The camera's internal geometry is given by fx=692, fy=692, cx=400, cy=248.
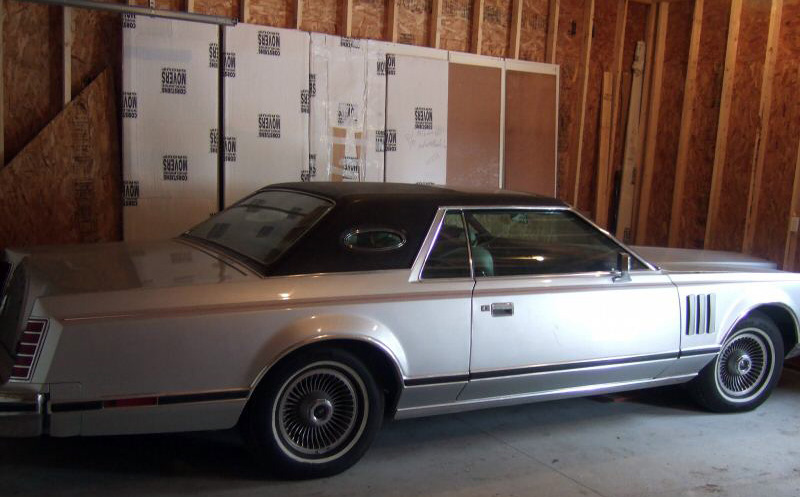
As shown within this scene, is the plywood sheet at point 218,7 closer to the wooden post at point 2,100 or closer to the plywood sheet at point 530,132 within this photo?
the wooden post at point 2,100

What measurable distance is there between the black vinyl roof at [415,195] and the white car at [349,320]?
0.05 feet

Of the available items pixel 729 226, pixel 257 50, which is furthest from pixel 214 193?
pixel 729 226

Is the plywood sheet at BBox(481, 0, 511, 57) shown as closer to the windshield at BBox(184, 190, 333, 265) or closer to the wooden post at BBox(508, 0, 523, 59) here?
the wooden post at BBox(508, 0, 523, 59)

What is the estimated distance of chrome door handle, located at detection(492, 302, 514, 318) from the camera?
3914 mm

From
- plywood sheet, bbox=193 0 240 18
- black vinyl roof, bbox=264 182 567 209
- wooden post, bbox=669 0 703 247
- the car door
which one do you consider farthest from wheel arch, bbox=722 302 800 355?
plywood sheet, bbox=193 0 240 18

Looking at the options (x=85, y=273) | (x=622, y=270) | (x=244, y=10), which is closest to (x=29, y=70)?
(x=244, y=10)

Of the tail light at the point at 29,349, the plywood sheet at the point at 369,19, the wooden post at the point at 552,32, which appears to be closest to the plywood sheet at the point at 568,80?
the wooden post at the point at 552,32

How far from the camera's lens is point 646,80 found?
864 cm

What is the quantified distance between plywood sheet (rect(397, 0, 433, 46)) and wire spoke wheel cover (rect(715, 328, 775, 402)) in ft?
14.5

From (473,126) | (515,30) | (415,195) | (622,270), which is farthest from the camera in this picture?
(515,30)

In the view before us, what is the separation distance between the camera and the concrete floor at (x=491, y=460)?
350 centimetres

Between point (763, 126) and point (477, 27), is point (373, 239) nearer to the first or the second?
point (477, 27)

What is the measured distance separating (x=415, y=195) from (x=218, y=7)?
11.7ft

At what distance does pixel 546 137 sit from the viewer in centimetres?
804
